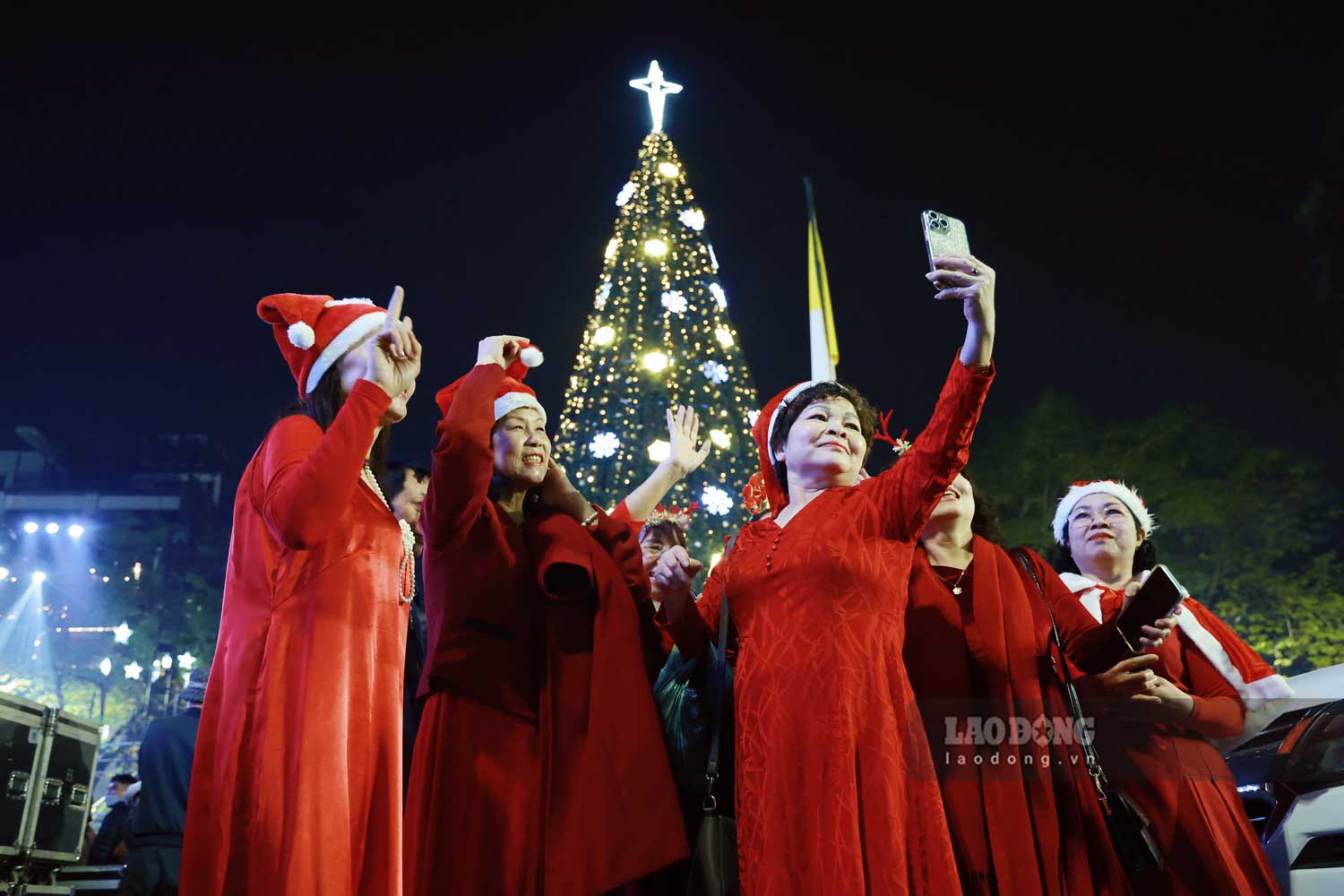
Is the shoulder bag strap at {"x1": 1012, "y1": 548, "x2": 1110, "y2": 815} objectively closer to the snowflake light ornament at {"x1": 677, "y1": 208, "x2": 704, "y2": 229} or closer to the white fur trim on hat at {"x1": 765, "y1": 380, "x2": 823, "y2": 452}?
the white fur trim on hat at {"x1": 765, "y1": 380, "x2": 823, "y2": 452}

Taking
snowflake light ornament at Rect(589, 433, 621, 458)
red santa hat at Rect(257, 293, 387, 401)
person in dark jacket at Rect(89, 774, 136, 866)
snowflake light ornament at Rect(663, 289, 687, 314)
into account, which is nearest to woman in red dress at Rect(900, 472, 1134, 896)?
red santa hat at Rect(257, 293, 387, 401)

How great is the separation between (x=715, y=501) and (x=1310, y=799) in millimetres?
11129

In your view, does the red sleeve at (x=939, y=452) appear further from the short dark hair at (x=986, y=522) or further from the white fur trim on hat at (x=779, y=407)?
the short dark hair at (x=986, y=522)

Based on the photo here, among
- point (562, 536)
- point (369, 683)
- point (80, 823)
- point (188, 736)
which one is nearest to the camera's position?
point (369, 683)

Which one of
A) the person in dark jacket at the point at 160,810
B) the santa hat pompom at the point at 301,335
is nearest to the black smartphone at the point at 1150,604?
the santa hat pompom at the point at 301,335

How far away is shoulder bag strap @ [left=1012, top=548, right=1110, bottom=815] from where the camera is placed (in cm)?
314

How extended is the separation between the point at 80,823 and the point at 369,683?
399 centimetres

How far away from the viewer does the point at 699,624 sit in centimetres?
346

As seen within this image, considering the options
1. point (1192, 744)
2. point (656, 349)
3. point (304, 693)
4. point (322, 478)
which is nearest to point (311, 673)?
point (304, 693)

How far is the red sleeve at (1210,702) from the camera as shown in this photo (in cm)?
346

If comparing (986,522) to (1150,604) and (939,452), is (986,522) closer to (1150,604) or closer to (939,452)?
(1150,604)

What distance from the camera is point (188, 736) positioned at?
4.80 meters

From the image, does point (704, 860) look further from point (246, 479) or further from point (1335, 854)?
point (1335, 854)

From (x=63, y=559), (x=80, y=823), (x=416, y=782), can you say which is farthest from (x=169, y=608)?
(x=416, y=782)
